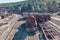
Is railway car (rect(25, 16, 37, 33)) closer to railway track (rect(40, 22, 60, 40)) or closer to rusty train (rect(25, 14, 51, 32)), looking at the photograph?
rusty train (rect(25, 14, 51, 32))

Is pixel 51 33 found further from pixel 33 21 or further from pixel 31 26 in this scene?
pixel 33 21

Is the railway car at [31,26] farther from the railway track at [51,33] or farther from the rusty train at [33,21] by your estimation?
the railway track at [51,33]

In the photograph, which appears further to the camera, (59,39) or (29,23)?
(29,23)

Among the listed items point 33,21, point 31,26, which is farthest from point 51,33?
point 33,21

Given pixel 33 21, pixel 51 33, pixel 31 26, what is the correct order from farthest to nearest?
pixel 33 21 < pixel 31 26 < pixel 51 33

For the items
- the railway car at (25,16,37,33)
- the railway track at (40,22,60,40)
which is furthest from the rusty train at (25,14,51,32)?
the railway track at (40,22,60,40)

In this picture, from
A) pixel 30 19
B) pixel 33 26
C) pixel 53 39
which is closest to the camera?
pixel 53 39

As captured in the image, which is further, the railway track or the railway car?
the railway car

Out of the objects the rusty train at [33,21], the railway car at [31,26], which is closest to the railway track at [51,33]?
the railway car at [31,26]

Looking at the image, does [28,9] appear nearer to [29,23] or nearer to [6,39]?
[29,23]

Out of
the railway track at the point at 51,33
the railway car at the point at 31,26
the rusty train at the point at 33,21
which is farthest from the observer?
the rusty train at the point at 33,21

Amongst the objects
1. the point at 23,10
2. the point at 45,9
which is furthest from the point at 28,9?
the point at 45,9
